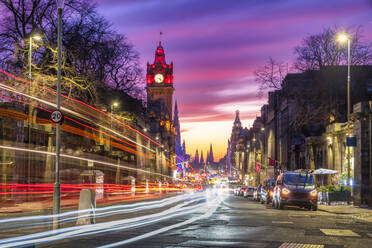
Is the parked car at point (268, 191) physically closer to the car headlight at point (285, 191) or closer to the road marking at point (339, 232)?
the car headlight at point (285, 191)

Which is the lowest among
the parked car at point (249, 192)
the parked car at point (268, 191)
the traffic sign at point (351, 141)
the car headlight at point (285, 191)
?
the parked car at point (249, 192)

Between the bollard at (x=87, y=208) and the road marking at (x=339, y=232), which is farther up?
the bollard at (x=87, y=208)

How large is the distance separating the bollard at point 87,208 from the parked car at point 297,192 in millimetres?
14283

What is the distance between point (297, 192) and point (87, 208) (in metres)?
15.1

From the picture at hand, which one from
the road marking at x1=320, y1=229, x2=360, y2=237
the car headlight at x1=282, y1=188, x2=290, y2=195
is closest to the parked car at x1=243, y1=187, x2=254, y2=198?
the car headlight at x1=282, y1=188, x2=290, y2=195

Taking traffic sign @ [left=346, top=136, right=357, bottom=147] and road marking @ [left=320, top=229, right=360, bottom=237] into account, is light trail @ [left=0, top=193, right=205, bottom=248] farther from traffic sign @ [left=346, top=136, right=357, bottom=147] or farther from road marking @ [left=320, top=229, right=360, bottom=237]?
traffic sign @ [left=346, top=136, right=357, bottom=147]

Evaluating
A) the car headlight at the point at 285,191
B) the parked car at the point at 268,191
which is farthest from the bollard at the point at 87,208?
the parked car at the point at 268,191

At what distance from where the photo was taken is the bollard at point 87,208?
15987mm

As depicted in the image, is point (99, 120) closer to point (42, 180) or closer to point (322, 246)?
point (42, 180)

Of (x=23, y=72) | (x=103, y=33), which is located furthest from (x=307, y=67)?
(x=23, y=72)

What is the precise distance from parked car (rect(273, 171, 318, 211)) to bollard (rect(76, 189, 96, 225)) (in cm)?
1428

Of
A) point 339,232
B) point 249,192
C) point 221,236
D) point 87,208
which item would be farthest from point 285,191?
point 249,192

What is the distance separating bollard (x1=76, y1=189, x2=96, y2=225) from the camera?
52.4ft

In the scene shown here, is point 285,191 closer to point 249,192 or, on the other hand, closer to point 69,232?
point 69,232
